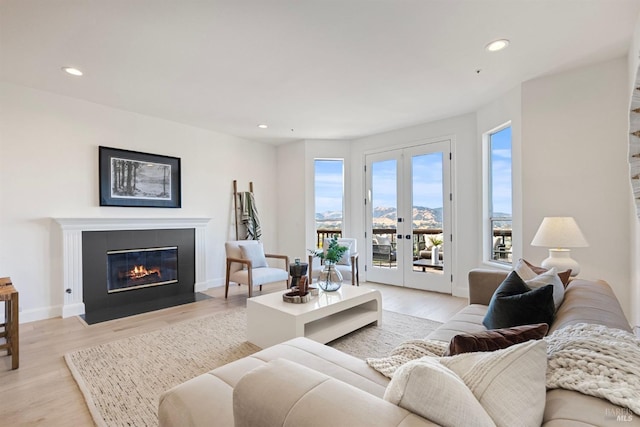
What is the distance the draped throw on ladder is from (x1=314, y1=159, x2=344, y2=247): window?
1.09 m

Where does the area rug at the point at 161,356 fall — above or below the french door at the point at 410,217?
below

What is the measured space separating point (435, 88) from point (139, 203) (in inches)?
154

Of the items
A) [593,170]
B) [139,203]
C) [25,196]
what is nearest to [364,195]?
[593,170]

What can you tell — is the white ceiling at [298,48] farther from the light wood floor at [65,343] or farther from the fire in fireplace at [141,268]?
the light wood floor at [65,343]

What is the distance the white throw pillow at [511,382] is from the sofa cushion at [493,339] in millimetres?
187

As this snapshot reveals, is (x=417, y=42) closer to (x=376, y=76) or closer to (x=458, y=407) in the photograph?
(x=376, y=76)

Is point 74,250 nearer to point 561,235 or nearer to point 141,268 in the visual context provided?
point 141,268

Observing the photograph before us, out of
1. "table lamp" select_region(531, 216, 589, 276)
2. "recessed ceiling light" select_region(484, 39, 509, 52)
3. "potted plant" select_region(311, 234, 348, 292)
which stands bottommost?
"potted plant" select_region(311, 234, 348, 292)

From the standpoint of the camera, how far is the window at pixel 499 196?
12.3 feet

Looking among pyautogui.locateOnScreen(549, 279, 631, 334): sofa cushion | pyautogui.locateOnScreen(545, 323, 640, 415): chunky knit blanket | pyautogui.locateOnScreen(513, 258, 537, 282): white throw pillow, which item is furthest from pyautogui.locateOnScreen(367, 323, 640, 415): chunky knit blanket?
pyautogui.locateOnScreen(513, 258, 537, 282): white throw pillow

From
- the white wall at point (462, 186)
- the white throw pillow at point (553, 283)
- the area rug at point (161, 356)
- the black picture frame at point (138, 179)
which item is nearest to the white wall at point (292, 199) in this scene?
the black picture frame at point (138, 179)

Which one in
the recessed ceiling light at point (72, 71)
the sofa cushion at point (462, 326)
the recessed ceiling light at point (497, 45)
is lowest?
the sofa cushion at point (462, 326)

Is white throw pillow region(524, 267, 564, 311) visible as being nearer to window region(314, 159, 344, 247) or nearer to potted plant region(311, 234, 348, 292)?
potted plant region(311, 234, 348, 292)

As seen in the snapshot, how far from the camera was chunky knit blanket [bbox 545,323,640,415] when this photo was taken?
28.7 inches
